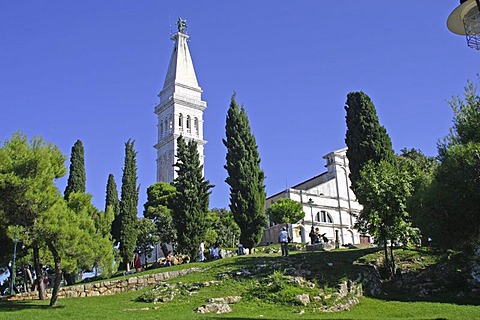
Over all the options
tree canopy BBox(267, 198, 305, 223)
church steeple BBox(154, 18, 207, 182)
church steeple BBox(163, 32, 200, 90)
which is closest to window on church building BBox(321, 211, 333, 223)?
tree canopy BBox(267, 198, 305, 223)

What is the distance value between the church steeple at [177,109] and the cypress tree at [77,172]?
43.4 metres

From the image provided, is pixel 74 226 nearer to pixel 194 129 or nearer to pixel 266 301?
pixel 266 301

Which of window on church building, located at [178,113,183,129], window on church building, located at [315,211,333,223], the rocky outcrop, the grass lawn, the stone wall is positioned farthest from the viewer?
window on church building, located at [178,113,183,129]

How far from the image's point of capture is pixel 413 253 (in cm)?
2850

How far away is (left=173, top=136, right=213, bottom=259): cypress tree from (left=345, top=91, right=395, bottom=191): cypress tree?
1051 cm

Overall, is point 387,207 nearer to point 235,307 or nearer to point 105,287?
point 235,307

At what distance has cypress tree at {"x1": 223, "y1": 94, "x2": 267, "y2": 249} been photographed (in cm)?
3591

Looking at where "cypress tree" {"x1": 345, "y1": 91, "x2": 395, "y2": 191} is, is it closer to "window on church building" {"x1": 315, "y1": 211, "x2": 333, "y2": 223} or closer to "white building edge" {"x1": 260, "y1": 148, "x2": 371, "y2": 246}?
"white building edge" {"x1": 260, "y1": 148, "x2": 371, "y2": 246}

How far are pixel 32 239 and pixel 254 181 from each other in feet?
62.8

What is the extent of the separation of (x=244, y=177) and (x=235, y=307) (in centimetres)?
1765

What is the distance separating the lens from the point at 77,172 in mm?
39875

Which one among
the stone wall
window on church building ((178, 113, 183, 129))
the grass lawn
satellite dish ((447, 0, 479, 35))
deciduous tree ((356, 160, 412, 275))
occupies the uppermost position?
window on church building ((178, 113, 183, 129))

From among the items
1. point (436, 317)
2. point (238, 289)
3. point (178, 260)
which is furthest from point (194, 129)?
point (436, 317)

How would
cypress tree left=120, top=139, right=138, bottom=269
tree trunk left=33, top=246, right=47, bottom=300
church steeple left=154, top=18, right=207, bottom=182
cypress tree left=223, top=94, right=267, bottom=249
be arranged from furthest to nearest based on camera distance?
1. church steeple left=154, top=18, right=207, bottom=182
2. cypress tree left=120, top=139, right=138, bottom=269
3. cypress tree left=223, top=94, right=267, bottom=249
4. tree trunk left=33, top=246, right=47, bottom=300
